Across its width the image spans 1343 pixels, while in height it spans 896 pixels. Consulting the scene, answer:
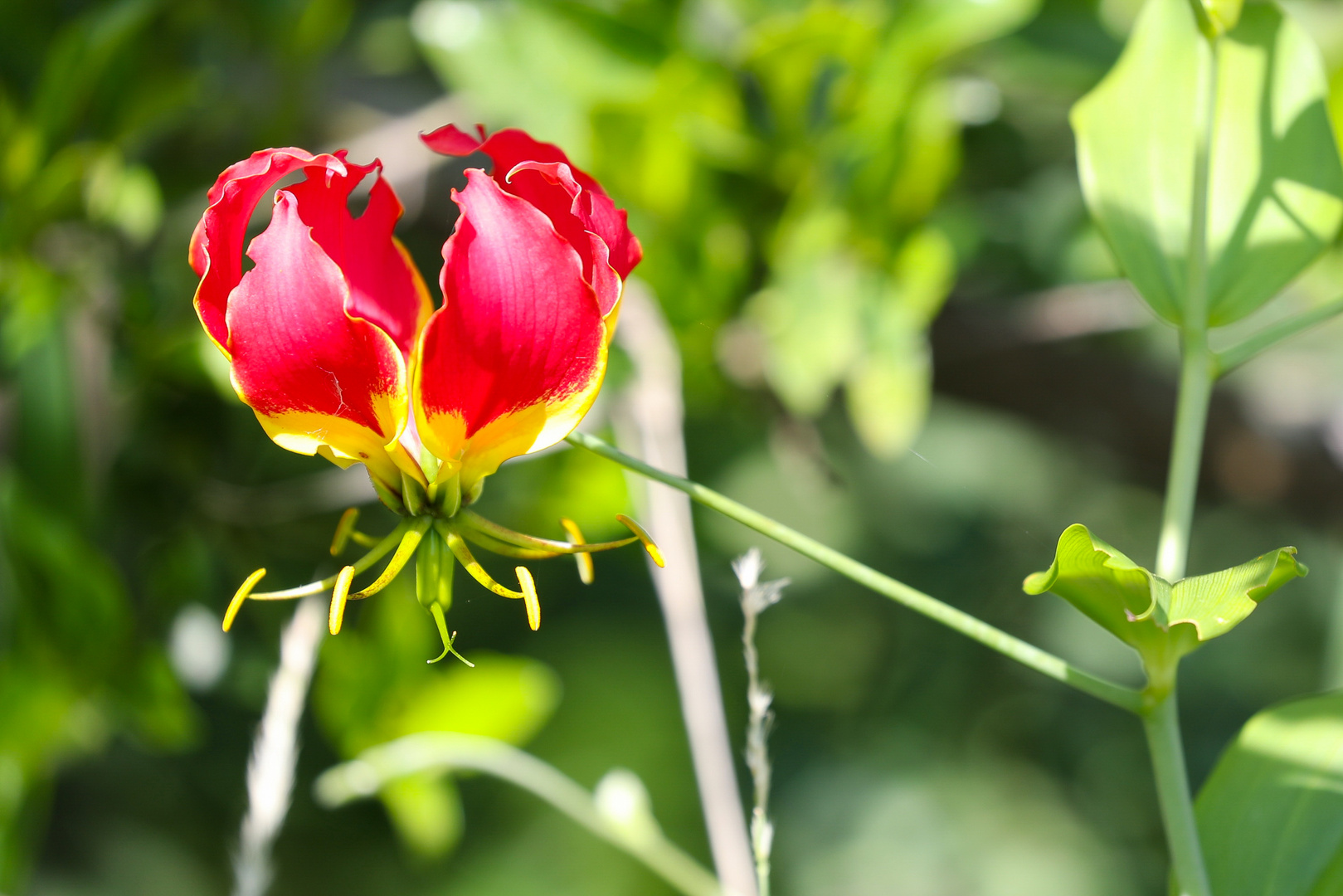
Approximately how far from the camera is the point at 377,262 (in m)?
0.37

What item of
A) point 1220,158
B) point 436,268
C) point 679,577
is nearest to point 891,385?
point 679,577

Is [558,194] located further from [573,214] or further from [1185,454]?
[1185,454]

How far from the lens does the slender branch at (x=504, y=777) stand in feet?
1.82

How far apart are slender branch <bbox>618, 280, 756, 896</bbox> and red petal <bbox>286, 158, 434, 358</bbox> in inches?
14.5

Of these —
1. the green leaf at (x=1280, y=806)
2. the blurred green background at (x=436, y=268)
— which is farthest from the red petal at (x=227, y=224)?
the blurred green background at (x=436, y=268)

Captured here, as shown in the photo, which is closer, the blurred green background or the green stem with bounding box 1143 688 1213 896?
the green stem with bounding box 1143 688 1213 896

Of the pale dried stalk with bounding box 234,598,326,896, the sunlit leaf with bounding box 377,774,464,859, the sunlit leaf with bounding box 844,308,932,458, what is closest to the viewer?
the pale dried stalk with bounding box 234,598,326,896

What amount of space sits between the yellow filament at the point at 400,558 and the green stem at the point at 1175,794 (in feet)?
0.86

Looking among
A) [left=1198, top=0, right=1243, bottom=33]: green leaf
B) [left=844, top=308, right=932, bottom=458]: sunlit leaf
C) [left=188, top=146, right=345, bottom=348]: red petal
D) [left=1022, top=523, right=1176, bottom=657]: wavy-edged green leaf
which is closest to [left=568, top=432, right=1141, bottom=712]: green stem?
[left=1022, top=523, right=1176, bottom=657]: wavy-edged green leaf

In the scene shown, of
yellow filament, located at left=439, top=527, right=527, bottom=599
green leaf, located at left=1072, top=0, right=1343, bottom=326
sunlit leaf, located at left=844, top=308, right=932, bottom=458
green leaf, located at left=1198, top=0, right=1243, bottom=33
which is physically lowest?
sunlit leaf, located at left=844, top=308, right=932, bottom=458

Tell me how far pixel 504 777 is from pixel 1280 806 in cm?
57

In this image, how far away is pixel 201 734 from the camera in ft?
3.63

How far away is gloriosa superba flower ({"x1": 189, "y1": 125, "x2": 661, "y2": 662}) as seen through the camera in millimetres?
311

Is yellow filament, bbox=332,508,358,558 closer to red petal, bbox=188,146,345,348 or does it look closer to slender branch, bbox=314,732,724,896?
red petal, bbox=188,146,345,348
